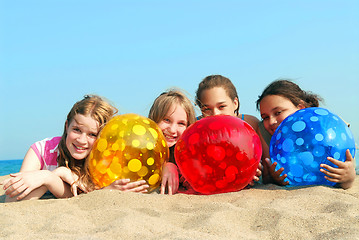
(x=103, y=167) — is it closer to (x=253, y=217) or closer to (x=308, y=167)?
(x=253, y=217)

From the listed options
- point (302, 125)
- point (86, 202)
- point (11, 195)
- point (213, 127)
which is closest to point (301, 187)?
point (302, 125)

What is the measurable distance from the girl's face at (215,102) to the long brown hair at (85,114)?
4.69ft

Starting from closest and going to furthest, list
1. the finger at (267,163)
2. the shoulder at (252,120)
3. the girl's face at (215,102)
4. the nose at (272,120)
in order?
the finger at (267,163), the nose at (272,120), the girl's face at (215,102), the shoulder at (252,120)

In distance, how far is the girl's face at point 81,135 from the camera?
162 inches

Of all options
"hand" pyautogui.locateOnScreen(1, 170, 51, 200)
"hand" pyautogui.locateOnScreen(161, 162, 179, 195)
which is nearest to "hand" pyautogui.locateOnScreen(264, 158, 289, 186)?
"hand" pyautogui.locateOnScreen(161, 162, 179, 195)

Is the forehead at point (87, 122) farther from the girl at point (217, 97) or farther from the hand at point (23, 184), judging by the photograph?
the girl at point (217, 97)

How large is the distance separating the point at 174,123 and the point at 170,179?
1025 millimetres

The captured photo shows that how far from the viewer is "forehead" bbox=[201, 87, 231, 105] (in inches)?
202

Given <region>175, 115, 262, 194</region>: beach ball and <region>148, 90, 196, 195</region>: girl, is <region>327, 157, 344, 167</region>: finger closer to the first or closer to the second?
<region>175, 115, 262, 194</region>: beach ball

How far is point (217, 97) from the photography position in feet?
16.9

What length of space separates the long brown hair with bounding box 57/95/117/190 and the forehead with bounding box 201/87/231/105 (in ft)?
4.74

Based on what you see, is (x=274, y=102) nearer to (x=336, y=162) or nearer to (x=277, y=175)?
(x=277, y=175)

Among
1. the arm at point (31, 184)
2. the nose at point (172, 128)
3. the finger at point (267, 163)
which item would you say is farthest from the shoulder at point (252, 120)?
the arm at point (31, 184)

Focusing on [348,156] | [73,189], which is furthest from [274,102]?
[73,189]
